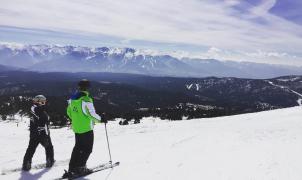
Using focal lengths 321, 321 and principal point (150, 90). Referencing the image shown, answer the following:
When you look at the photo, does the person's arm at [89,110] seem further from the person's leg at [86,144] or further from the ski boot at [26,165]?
the ski boot at [26,165]

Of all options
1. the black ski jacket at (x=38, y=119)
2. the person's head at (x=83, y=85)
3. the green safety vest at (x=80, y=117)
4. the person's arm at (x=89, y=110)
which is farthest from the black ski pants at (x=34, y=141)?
the person's head at (x=83, y=85)

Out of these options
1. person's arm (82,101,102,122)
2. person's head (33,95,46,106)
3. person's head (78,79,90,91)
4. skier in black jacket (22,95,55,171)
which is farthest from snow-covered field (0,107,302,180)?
person's head (78,79,90,91)

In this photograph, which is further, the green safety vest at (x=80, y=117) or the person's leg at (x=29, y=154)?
the person's leg at (x=29, y=154)

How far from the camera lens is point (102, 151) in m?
14.4

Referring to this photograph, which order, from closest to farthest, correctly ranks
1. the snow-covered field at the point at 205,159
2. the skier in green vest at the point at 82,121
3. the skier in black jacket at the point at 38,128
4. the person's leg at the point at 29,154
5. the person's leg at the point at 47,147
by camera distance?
1. the skier in green vest at the point at 82,121
2. the snow-covered field at the point at 205,159
3. the skier in black jacket at the point at 38,128
4. the person's leg at the point at 29,154
5. the person's leg at the point at 47,147

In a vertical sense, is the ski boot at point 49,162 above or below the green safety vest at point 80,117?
below

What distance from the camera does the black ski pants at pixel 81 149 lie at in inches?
384

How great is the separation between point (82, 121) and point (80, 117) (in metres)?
0.14

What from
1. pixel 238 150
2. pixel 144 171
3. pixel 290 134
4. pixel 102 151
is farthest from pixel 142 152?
pixel 290 134

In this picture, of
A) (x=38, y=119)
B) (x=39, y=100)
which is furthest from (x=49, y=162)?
(x=39, y=100)

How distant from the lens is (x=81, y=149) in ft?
32.3

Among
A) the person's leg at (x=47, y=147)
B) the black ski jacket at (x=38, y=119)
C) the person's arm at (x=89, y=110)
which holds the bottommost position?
the person's leg at (x=47, y=147)

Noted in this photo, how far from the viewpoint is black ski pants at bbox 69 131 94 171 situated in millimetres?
9758

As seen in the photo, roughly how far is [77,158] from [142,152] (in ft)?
13.3
